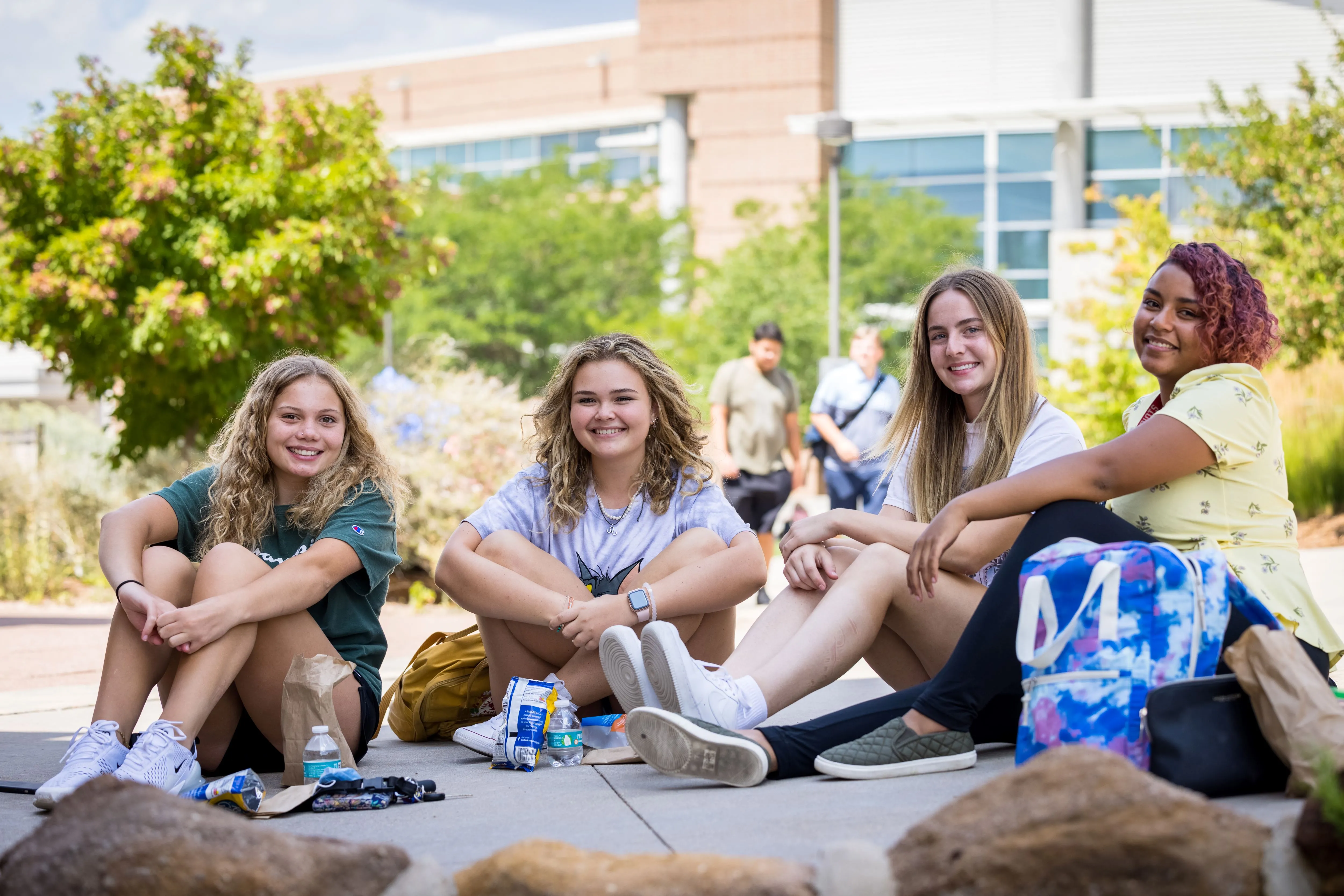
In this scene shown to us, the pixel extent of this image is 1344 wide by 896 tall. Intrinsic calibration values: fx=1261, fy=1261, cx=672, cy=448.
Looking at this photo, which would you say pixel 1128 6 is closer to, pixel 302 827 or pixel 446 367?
pixel 446 367

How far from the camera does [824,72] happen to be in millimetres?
31672

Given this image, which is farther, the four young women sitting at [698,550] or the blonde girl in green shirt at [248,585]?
the blonde girl in green shirt at [248,585]

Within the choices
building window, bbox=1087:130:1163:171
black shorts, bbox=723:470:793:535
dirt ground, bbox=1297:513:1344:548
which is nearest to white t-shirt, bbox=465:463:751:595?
black shorts, bbox=723:470:793:535

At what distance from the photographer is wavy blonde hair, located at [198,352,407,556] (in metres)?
3.66

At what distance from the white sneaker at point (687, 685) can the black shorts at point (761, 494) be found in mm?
5762

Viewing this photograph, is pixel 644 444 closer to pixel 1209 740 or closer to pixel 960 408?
pixel 960 408

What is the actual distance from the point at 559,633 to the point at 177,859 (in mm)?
1753

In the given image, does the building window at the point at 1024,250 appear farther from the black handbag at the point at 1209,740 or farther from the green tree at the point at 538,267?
the black handbag at the point at 1209,740

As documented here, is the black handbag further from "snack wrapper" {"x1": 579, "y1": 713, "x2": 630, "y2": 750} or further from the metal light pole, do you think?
the metal light pole

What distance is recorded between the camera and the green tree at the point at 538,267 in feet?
95.0

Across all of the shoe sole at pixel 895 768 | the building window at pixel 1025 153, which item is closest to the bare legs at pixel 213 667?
the shoe sole at pixel 895 768

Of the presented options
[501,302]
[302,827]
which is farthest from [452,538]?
[501,302]

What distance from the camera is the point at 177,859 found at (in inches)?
79.5

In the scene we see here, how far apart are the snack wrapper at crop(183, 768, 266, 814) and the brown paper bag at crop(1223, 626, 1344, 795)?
2.19 meters
